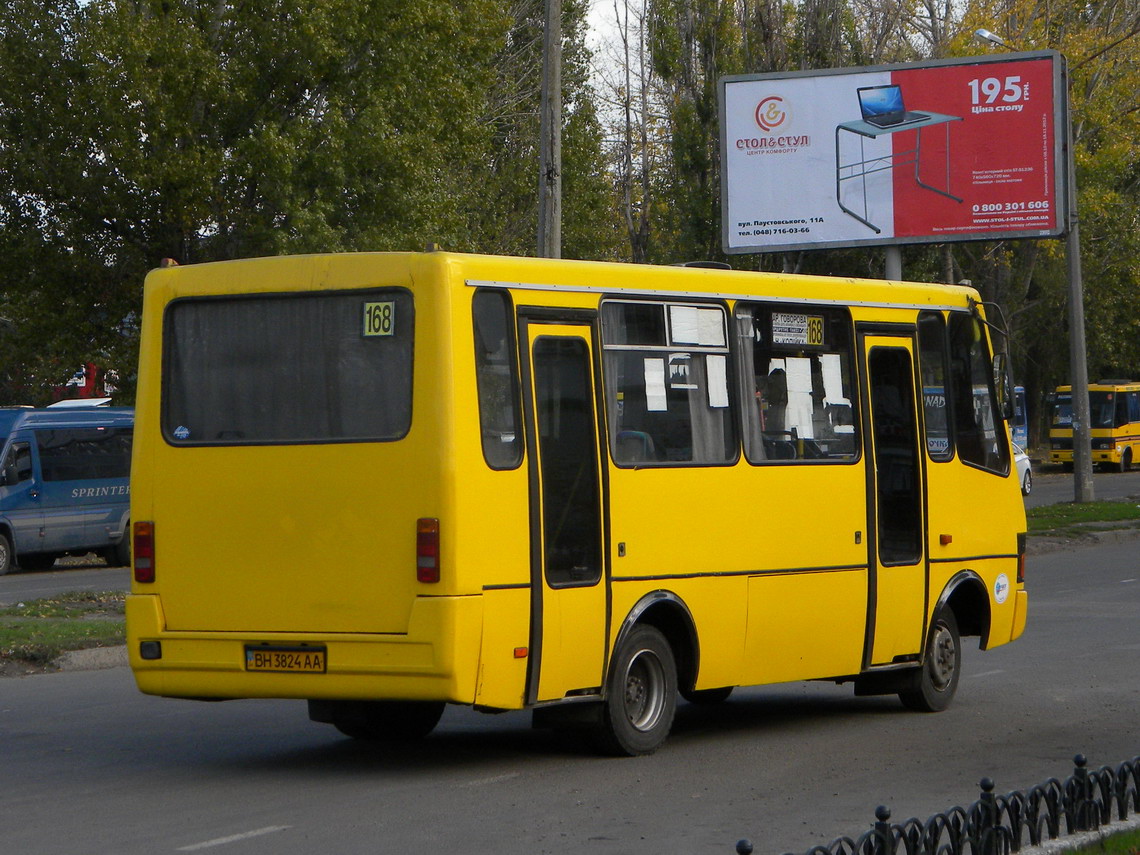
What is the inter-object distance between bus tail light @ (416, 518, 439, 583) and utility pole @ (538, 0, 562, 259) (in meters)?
11.4

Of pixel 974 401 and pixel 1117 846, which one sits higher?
pixel 974 401

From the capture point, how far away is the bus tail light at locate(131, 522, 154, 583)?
9.23 m

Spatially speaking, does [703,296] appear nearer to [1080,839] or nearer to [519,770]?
[519,770]

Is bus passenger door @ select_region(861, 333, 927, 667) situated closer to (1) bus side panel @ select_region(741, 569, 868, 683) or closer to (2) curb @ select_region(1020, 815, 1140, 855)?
(1) bus side panel @ select_region(741, 569, 868, 683)

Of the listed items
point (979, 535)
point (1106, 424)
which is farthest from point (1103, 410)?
point (979, 535)

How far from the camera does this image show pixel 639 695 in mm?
9633

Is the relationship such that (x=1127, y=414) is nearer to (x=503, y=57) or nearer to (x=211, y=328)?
(x=503, y=57)

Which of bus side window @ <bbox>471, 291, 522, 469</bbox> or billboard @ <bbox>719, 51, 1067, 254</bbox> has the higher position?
billboard @ <bbox>719, 51, 1067, 254</bbox>

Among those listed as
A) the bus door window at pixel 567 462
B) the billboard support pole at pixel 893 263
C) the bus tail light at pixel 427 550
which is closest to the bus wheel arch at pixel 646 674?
the bus door window at pixel 567 462

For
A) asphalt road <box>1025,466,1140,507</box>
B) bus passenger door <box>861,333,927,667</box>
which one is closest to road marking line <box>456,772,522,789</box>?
bus passenger door <box>861,333,927,667</box>

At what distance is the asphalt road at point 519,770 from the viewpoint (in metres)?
7.38

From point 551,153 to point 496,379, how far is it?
1147 cm

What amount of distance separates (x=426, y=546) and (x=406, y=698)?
0.73 meters

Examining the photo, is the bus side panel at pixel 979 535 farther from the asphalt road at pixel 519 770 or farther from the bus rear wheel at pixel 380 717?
the bus rear wheel at pixel 380 717
